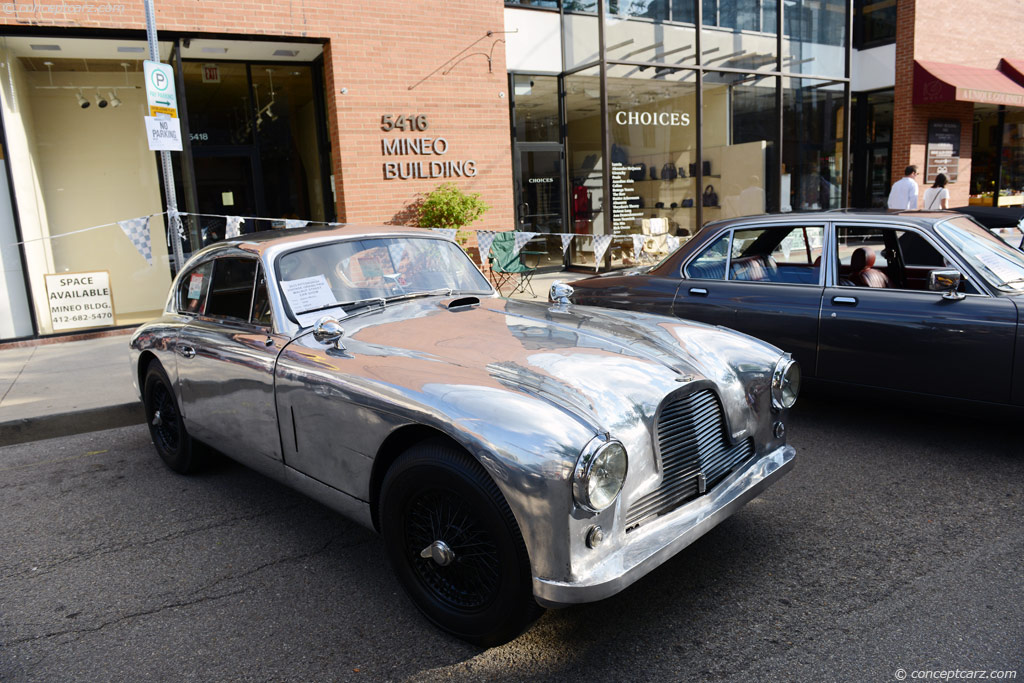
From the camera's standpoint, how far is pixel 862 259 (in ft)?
17.6

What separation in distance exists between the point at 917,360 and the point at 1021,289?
2.47 ft

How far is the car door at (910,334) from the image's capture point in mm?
4309

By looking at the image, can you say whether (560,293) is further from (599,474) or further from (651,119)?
(651,119)

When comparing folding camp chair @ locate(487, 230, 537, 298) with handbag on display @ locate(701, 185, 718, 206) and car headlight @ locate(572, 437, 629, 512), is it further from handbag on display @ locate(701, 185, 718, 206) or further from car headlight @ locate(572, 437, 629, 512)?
car headlight @ locate(572, 437, 629, 512)

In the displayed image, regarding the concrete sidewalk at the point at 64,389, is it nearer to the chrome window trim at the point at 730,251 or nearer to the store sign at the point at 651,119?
the chrome window trim at the point at 730,251

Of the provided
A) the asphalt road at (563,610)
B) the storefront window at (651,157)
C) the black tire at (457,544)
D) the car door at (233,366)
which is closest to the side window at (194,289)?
the car door at (233,366)

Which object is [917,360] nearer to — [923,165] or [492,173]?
[492,173]

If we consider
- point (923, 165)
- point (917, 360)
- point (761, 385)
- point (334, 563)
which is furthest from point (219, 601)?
point (923, 165)

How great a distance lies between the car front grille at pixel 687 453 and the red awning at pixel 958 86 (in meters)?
17.2

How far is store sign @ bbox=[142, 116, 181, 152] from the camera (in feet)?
23.5

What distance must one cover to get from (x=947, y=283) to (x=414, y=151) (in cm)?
830

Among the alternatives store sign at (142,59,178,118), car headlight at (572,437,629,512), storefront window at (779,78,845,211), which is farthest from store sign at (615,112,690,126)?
car headlight at (572,437,629,512)

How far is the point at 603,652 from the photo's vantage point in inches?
105

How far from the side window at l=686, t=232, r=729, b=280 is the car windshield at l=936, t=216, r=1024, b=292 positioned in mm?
1486
